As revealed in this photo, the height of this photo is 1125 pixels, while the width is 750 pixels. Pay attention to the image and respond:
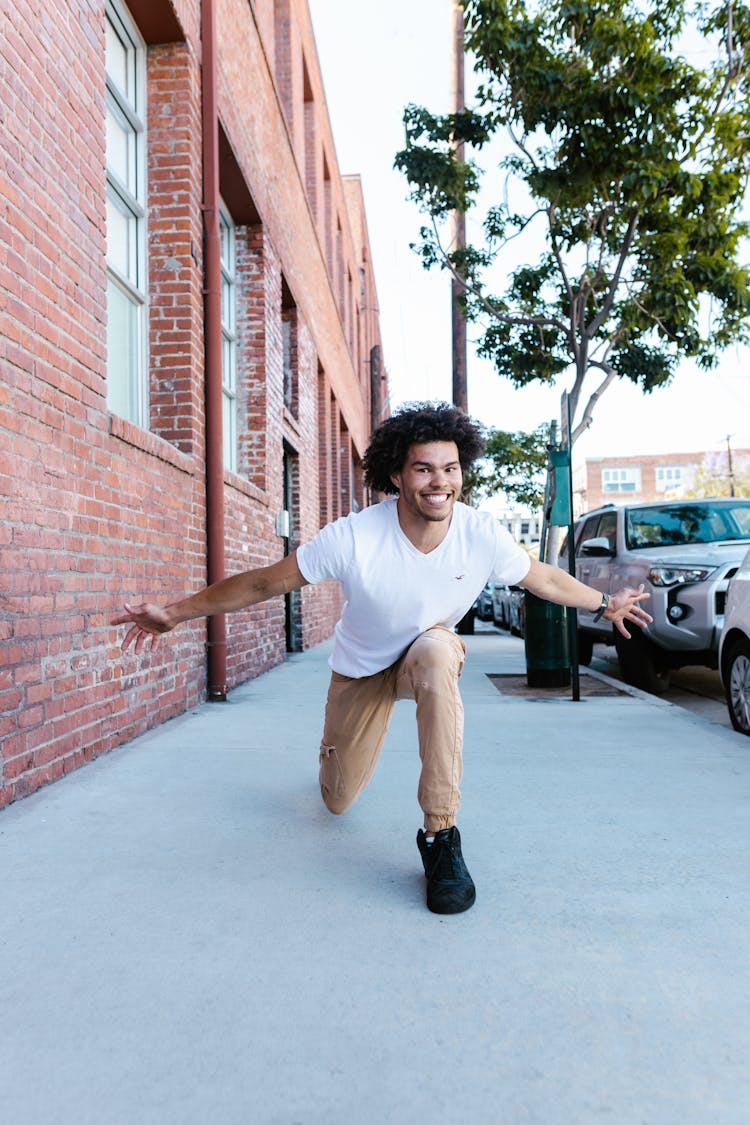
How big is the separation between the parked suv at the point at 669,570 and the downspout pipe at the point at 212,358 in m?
3.53

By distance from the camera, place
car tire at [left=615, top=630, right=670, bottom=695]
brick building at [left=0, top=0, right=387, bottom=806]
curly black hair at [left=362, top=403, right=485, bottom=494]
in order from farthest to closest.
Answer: car tire at [left=615, top=630, right=670, bottom=695]
brick building at [left=0, top=0, right=387, bottom=806]
curly black hair at [left=362, top=403, right=485, bottom=494]

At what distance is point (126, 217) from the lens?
634cm

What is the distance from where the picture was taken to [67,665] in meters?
4.23

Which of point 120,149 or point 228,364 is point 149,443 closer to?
point 120,149

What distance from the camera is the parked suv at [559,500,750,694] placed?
7617 millimetres

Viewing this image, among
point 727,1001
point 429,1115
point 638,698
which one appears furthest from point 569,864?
point 638,698

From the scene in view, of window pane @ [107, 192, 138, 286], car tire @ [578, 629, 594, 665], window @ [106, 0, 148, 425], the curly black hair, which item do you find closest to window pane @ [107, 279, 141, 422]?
window @ [106, 0, 148, 425]

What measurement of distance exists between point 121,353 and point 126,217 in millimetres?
987

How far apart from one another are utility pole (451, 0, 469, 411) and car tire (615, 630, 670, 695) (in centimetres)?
737

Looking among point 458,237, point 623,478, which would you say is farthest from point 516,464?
point 623,478

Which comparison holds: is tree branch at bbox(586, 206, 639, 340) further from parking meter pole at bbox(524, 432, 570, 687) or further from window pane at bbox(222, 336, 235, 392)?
window pane at bbox(222, 336, 235, 392)

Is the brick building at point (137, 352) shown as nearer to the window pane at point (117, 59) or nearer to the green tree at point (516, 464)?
the window pane at point (117, 59)

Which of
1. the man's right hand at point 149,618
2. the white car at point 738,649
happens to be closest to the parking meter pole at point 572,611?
the white car at point 738,649

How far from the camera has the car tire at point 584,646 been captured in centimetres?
1084
